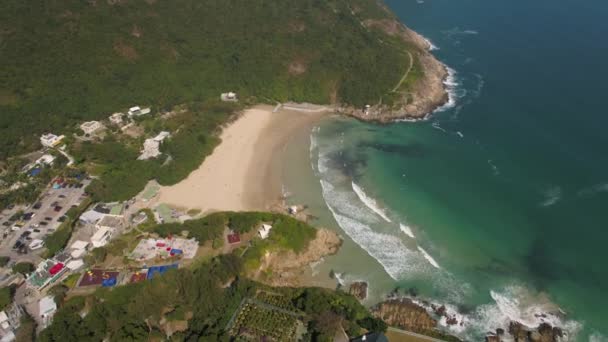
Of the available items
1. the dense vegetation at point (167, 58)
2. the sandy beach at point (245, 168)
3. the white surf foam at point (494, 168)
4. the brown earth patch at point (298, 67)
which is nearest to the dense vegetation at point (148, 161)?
the sandy beach at point (245, 168)

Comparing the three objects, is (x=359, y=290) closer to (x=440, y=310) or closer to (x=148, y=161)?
(x=440, y=310)

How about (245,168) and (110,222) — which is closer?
(110,222)

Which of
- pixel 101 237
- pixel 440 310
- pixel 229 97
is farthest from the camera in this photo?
pixel 229 97

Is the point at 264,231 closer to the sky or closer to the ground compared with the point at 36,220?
closer to the sky

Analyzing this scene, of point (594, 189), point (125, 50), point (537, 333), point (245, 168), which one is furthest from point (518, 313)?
point (125, 50)

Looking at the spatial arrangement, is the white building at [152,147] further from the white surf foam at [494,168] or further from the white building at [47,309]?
the white surf foam at [494,168]

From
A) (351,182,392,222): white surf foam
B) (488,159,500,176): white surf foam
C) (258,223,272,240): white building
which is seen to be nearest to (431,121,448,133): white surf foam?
(488,159,500,176): white surf foam
